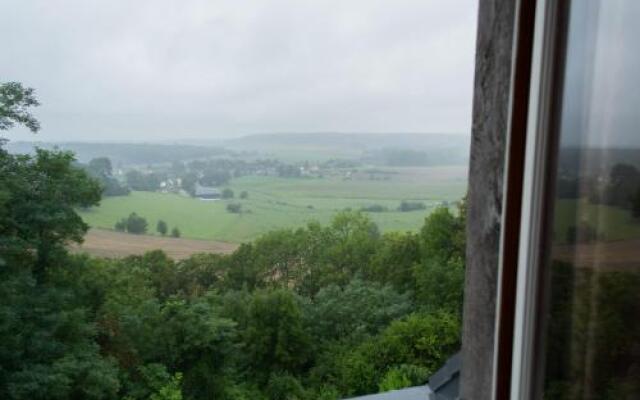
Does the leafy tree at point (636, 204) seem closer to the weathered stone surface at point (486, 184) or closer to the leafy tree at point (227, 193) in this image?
the weathered stone surface at point (486, 184)

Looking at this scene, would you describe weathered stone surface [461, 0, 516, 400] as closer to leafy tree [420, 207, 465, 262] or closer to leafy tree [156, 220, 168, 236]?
leafy tree [156, 220, 168, 236]

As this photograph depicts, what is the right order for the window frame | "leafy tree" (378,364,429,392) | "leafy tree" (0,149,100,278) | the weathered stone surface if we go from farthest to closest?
1. "leafy tree" (378,364,429,392)
2. "leafy tree" (0,149,100,278)
3. the weathered stone surface
4. the window frame

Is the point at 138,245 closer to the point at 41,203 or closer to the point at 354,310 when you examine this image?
the point at 41,203

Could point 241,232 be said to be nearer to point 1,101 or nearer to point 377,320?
point 377,320

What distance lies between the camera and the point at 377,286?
9.74 ft

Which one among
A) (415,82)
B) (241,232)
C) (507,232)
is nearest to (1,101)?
(241,232)

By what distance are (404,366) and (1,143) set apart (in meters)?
2.06

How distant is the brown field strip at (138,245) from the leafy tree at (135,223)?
0.03 metres

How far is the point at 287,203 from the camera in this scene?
2715 millimetres

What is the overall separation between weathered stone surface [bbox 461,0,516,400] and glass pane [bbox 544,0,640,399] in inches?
5.4

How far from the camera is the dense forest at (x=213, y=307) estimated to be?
211cm

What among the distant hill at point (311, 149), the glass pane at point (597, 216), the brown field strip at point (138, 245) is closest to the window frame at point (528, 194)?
the glass pane at point (597, 216)

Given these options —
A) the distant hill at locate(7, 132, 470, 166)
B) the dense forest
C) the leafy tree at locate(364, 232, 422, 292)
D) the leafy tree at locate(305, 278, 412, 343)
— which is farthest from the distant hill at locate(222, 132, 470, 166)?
the leafy tree at locate(305, 278, 412, 343)

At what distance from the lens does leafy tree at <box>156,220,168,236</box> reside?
250cm
